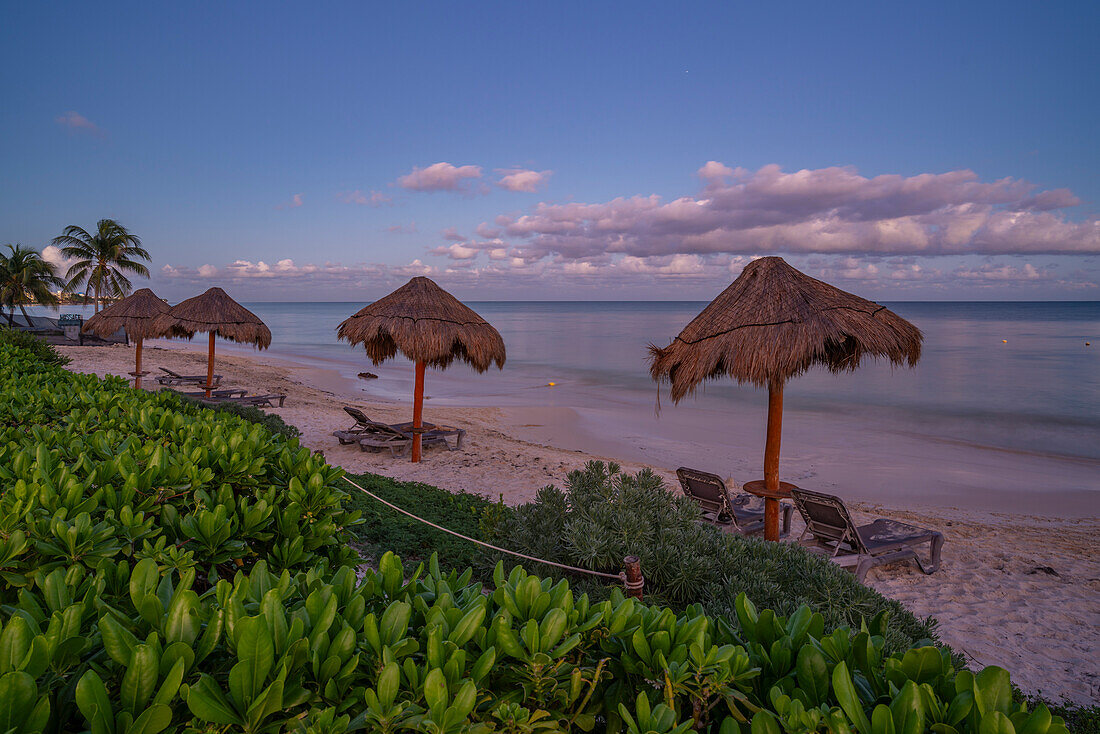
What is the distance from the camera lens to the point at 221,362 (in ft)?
87.3

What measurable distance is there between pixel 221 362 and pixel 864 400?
1069 inches

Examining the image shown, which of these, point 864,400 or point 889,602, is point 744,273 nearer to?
point 889,602

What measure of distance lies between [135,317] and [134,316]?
0.06m

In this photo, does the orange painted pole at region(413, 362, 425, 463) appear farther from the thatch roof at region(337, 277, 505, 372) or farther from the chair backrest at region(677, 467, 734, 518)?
the chair backrest at region(677, 467, 734, 518)

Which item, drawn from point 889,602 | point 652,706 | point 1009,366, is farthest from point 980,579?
point 1009,366

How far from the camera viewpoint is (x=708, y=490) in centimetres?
641

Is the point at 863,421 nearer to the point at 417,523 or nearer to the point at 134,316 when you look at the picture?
the point at 417,523

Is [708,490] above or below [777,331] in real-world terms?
below

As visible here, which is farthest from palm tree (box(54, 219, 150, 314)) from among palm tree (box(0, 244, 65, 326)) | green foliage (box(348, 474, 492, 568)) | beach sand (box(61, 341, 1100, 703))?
green foliage (box(348, 474, 492, 568))

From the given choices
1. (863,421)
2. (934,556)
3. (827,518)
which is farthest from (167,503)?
(863,421)

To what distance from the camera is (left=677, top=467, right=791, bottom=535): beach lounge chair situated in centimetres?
620

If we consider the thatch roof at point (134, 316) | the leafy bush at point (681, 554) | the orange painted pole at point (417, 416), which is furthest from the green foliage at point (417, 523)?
the thatch roof at point (134, 316)

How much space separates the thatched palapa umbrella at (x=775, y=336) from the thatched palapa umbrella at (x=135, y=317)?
14294 millimetres

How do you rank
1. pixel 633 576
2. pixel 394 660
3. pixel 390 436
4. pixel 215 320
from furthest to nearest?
pixel 215 320
pixel 390 436
pixel 633 576
pixel 394 660
